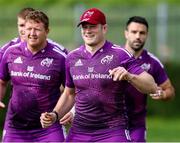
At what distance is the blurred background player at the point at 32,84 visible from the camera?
12.1 m

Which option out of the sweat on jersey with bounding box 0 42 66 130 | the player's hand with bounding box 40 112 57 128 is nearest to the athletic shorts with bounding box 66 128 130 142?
the player's hand with bounding box 40 112 57 128

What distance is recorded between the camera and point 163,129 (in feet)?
78.2

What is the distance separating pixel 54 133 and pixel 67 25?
19.9 metres

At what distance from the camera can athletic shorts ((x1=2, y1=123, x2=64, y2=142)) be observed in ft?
39.5

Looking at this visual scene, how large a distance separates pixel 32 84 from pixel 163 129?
39.7ft

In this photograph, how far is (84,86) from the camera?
1139 centimetres

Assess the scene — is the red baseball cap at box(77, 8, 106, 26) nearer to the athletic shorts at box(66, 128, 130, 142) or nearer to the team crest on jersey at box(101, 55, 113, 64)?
the team crest on jersey at box(101, 55, 113, 64)

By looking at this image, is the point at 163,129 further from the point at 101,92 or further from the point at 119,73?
the point at 119,73

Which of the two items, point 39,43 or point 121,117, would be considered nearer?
point 121,117

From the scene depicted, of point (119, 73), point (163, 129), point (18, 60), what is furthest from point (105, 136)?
point (163, 129)

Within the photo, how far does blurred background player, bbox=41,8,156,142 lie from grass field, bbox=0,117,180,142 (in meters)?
9.58

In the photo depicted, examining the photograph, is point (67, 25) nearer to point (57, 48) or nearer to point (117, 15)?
point (117, 15)

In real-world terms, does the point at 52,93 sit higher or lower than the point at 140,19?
lower

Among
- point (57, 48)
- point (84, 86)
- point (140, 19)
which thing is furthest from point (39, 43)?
point (140, 19)
